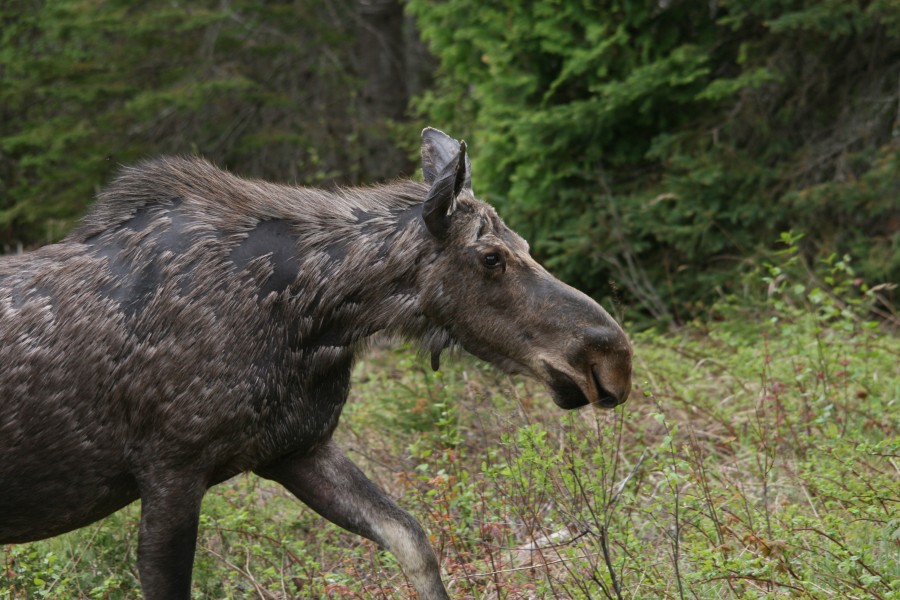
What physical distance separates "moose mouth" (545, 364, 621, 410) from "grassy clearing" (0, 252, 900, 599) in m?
0.18

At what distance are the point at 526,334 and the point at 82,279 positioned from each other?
1.76m

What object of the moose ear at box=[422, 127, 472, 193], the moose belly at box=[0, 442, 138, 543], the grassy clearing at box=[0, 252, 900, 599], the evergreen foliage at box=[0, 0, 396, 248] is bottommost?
the evergreen foliage at box=[0, 0, 396, 248]

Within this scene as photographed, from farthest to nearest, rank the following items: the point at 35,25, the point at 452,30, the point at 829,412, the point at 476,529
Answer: the point at 35,25 → the point at 452,30 → the point at 829,412 → the point at 476,529

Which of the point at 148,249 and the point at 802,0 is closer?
the point at 148,249

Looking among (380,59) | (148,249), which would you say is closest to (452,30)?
(380,59)

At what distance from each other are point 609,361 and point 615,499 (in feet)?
1.88

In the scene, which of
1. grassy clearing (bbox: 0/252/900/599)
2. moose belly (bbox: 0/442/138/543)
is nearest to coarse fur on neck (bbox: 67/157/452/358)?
grassy clearing (bbox: 0/252/900/599)

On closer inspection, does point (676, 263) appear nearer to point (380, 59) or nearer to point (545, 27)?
point (545, 27)

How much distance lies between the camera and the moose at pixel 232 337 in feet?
14.0

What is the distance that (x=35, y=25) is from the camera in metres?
15.1

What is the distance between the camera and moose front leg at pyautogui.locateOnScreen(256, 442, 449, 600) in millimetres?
4562

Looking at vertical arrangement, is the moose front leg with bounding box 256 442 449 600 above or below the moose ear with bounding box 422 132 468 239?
below

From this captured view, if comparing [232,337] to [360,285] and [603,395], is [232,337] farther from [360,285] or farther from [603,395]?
[603,395]

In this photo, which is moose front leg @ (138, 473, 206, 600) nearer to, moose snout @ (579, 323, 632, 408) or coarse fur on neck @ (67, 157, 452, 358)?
coarse fur on neck @ (67, 157, 452, 358)
